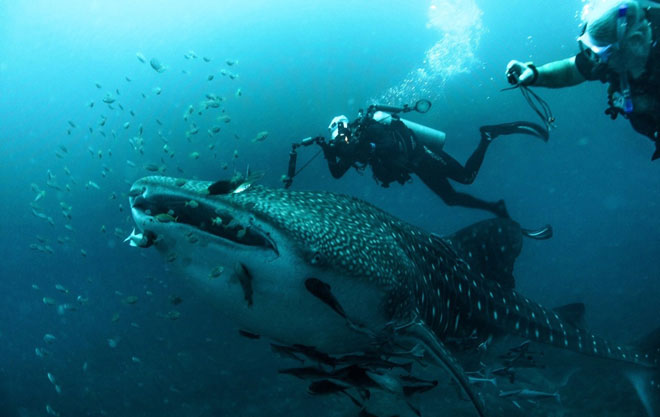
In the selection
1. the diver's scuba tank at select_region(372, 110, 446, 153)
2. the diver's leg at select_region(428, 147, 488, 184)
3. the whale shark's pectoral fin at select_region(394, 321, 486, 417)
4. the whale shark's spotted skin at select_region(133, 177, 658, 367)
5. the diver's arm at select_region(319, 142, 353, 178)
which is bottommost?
the whale shark's pectoral fin at select_region(394, 321, 486, 417)

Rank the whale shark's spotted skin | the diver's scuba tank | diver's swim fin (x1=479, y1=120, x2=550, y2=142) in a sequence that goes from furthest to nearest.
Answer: the diver's scuba tank, diver's swim fin (x1=479, y1=120, x2=550, y2=142), the whale shark's spotted skin

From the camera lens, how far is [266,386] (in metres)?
13.7

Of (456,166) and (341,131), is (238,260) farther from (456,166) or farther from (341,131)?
(456,166)

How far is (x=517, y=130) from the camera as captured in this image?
28.8 feet

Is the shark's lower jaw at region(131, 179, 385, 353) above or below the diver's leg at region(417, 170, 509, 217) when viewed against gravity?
below

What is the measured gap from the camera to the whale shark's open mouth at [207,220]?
7.47ft

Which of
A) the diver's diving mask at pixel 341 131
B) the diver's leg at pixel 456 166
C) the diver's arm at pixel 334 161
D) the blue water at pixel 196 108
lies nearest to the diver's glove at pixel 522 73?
the diver's diving mask at pixel 341 131

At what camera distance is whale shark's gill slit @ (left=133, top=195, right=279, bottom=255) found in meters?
2.28

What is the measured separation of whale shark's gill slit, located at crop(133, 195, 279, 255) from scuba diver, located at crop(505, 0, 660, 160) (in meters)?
3.16

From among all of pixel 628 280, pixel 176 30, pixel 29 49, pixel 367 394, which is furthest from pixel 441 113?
pixel 367 394

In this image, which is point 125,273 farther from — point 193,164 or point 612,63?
point 612,63

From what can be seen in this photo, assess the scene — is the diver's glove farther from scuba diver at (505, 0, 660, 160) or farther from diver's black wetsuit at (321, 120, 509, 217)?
diver's black wetsuit at (321, 120, 509, 217)

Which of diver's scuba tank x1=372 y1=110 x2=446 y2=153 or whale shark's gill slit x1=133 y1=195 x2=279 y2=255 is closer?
whale shark's gill slit x1=133 y1=195 x2=279 y2=255

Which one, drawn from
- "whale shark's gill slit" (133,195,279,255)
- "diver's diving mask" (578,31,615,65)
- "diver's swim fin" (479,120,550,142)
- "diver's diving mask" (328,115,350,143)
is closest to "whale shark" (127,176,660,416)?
"whale shark's gill slit" (133,195,279,255)
